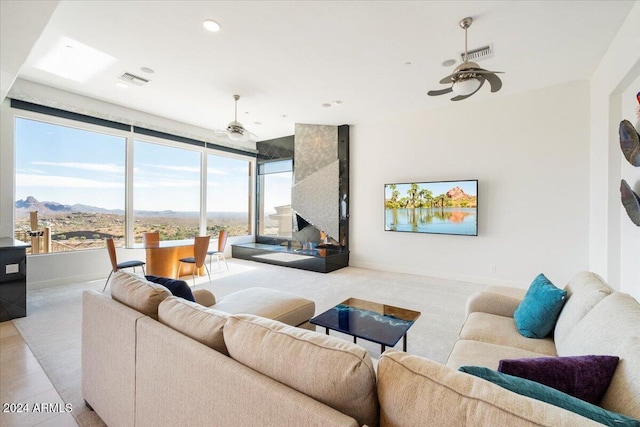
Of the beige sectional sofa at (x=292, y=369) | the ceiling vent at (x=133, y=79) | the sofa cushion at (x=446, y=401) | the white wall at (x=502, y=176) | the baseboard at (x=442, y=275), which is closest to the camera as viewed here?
the sofa cushion at (x=446, y=401)

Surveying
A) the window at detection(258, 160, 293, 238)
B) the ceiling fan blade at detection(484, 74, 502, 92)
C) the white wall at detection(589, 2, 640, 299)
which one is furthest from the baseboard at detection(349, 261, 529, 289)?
the ceiling fan blade at detection(484, 74, 502, 92)

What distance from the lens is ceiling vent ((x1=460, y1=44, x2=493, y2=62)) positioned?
318 cm

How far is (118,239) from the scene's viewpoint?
17.1 feet

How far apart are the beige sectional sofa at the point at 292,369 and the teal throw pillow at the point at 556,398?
0.37 feet

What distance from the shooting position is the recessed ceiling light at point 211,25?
9.03 ft

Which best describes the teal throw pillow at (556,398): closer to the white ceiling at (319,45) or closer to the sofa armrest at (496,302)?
the sofa armrest at (496,302)

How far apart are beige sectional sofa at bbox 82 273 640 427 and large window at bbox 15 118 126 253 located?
3.89 metres

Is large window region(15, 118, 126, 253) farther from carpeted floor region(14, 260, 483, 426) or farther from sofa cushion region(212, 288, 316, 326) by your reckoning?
sofa cushion region(212, 288, 316, 326)

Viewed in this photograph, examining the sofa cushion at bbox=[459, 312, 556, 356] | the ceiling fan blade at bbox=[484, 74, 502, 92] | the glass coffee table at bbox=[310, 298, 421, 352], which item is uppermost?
the ceiling fan blade at bbox=[484, 74, 502, 92]

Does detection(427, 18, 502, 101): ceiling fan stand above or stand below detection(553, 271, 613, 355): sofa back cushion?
above

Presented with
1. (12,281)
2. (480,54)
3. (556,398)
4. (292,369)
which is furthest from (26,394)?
(480,54)

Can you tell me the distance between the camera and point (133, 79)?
3998 millimetres

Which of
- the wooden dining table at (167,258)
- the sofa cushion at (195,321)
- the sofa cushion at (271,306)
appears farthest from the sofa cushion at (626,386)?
the wooden dining table at (167,258)

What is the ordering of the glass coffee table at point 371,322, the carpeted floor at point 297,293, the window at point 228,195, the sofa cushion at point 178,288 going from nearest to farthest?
the sofa cushion at point 178,288 → the glass coffee table at point 371,322 → the carpeted floor at point 297,293 → the window at point 228,195
